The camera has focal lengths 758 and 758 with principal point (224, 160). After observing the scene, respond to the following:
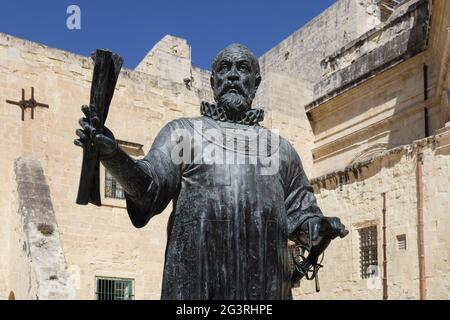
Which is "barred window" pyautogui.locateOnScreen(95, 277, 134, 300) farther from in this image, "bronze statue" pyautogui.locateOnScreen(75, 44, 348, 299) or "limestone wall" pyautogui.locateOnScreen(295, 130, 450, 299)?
"bronze statue" pyautogui.locateOnScreen(75, 44, 348, 299)

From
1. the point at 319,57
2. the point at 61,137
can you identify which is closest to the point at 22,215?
the point at 61,137

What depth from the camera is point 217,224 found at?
304cm

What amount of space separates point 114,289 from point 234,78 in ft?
40.6

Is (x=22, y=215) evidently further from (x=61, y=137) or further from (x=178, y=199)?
(x=178, y=199)

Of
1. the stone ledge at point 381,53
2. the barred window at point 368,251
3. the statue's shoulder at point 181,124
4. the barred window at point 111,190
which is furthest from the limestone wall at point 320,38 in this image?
the statue's shoulder at point 181,124

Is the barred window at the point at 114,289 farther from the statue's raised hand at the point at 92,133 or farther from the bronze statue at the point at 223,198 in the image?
the statue's raised hand at the point at 92,133

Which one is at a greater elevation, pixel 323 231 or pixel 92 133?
pixel 92 133

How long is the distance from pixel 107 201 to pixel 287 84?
7580 millimetres

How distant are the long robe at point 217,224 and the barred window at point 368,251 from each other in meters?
10.8

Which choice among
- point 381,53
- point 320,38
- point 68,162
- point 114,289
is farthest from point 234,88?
point 320,38

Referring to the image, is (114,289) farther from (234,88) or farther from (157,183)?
(157,183)

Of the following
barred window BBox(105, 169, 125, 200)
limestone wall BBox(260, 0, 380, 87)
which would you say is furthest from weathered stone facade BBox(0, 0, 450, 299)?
limestone wall BBox(260, 0, 380, 87)

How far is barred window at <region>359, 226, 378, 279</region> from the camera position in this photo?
1362 centimetres

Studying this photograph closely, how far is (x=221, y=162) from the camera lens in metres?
3.14
